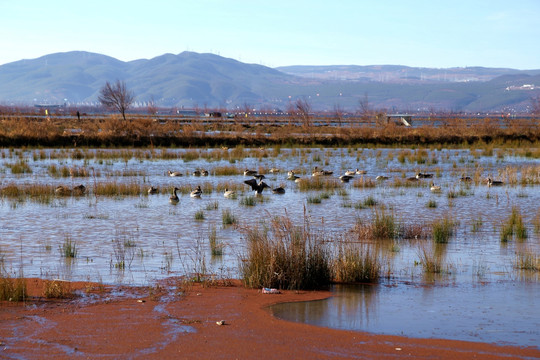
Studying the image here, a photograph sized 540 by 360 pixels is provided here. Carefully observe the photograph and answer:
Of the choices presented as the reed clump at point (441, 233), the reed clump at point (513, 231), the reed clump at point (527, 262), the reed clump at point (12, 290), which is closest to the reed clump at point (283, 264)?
the reed clump at point (12, 290)

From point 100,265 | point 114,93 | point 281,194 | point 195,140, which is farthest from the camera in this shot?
point 114,93

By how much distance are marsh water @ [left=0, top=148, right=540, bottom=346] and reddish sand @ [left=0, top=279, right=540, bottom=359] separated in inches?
17.0

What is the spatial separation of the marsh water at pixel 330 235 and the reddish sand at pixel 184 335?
1.42 feet

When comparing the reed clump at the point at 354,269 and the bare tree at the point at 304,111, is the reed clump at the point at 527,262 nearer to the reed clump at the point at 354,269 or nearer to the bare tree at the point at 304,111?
the reed clump at the point at 354,269

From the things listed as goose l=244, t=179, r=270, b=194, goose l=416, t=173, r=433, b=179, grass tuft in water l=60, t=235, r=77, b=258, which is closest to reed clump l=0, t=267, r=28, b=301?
grass tuft in water l=60, t=235, r=77, b=258

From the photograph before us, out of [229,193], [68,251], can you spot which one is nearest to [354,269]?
[68,251]

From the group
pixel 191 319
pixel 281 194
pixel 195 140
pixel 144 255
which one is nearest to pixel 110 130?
pixel 195 140

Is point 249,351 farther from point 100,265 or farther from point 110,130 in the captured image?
point 110,130

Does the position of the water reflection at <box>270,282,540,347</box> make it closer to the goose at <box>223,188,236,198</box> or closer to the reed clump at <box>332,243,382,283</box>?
the reed clump at <box>332,243,382,283</box>

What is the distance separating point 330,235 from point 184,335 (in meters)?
6.35

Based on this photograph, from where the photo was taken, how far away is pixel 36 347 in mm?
6816

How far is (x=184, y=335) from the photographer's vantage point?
23.8ft

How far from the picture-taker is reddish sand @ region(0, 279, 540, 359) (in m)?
6.68

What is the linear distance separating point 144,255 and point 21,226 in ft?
14.6
